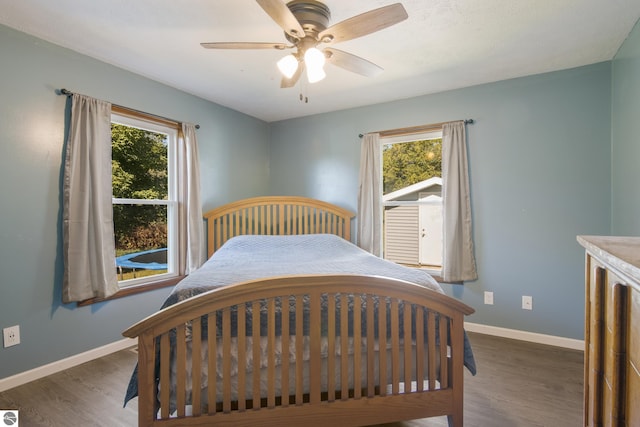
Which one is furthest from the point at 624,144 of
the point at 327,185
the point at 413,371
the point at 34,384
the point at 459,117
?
the point at 34,384

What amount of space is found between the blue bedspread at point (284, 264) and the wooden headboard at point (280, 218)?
0.60 meters

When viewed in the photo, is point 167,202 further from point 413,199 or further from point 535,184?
point 535,184

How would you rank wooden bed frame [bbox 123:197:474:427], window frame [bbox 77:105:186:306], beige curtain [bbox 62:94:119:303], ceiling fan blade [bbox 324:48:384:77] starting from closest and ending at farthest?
wooden bed frame [bbox 123:197:474:427], ceiling fan blade [bbox 324:48:384:77], beige curtain [bbox 62:94:119:303], window frame [bbox 77:105:186:306]

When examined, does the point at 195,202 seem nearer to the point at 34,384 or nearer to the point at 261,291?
the point at 34,384

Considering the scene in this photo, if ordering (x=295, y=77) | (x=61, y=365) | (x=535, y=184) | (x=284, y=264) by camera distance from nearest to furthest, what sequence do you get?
(x=295, y=77) → (x=284, y=264) → (x=61, y=365) → (x=535, y=184)

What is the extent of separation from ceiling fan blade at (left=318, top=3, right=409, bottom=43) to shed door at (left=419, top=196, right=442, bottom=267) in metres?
2.20

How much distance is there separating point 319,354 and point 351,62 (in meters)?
1.70

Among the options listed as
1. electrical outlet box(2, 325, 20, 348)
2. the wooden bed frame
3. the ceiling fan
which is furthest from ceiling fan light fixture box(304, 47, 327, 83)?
electrical outlet box(2, 325, 20, 348)

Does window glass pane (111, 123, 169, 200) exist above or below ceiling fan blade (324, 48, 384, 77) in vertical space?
below

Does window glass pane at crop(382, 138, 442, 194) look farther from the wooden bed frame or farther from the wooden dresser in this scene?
the wooden dresser

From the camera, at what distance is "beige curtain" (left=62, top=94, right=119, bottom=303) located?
226 centimetres

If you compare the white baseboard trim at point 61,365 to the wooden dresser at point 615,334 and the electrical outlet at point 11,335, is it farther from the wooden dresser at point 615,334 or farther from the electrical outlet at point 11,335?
the wooden dresser at point 615,334

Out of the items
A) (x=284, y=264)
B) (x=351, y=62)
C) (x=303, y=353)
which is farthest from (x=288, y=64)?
(x=303, y=353)

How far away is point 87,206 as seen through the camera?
7.62ft
